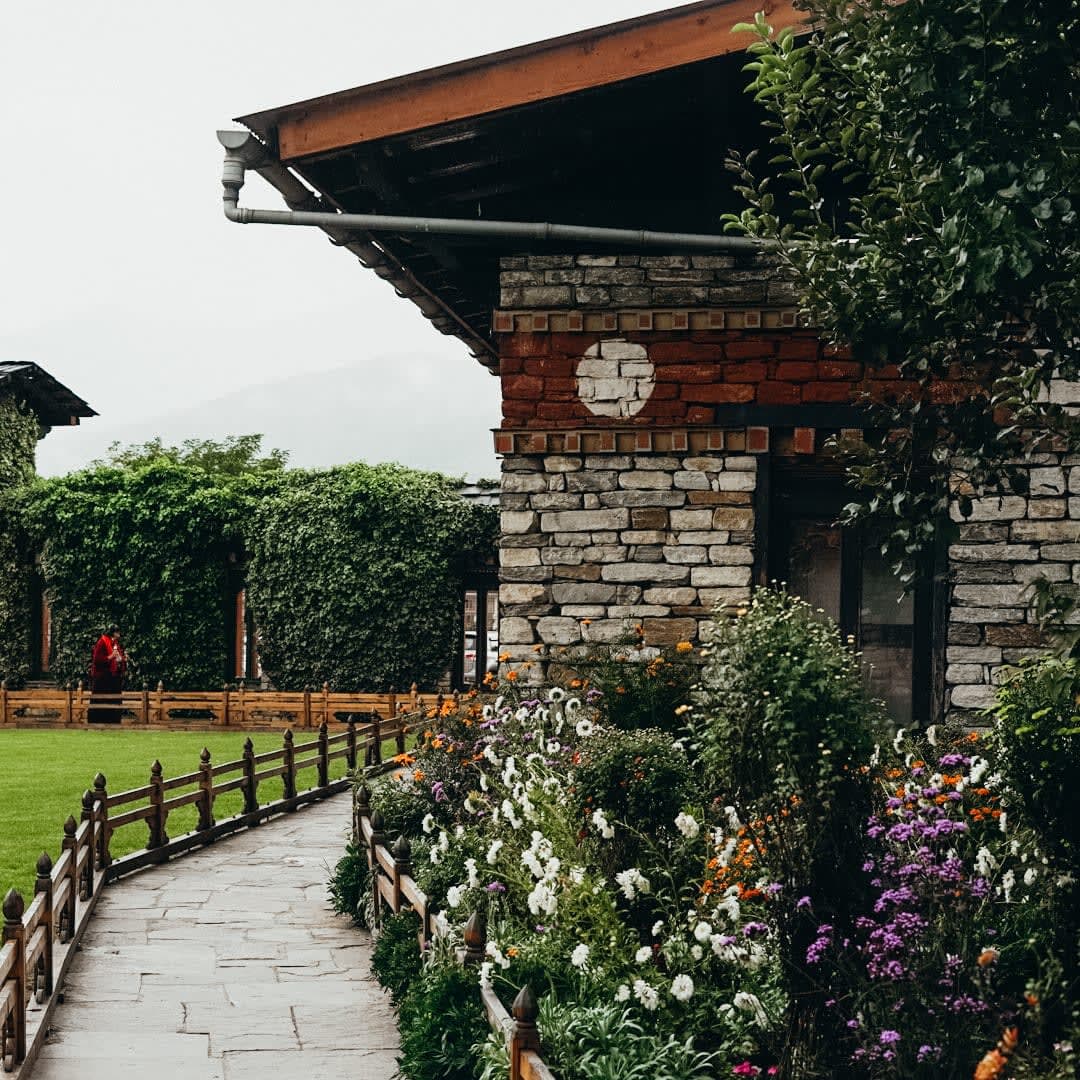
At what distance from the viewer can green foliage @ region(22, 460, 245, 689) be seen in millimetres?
25078

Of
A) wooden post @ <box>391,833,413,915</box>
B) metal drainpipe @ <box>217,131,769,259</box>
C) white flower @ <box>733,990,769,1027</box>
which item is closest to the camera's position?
white flower @ <box>733,990,769,1027</box>

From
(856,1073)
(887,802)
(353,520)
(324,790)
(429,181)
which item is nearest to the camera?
(856,1073)

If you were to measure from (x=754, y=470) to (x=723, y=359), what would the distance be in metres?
0.76

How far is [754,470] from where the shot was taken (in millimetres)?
9836

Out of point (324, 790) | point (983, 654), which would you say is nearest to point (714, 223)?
point (983, 654)

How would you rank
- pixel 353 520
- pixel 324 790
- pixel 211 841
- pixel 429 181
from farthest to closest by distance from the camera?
1. pixel 353 520
2. pixel 324 790
3. pixel 211 841
4. pixel 429 181

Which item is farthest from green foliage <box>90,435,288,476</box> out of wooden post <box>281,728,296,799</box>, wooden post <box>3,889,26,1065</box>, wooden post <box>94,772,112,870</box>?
wooden post <box>3,889,26,1065</box>

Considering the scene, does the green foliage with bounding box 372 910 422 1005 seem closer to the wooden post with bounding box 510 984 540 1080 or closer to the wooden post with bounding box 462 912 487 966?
the wooden post with bounding box 462 912 487 966

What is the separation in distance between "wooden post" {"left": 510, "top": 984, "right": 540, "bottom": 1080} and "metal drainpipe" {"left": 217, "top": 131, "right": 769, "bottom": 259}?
5596mm

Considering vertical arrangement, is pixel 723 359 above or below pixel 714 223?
below

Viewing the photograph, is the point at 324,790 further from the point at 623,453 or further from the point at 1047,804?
the point at 1047,804

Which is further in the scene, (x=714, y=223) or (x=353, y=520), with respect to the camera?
(x=353, y=520)

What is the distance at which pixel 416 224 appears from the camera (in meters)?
9.53

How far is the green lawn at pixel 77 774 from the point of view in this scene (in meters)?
12.5
